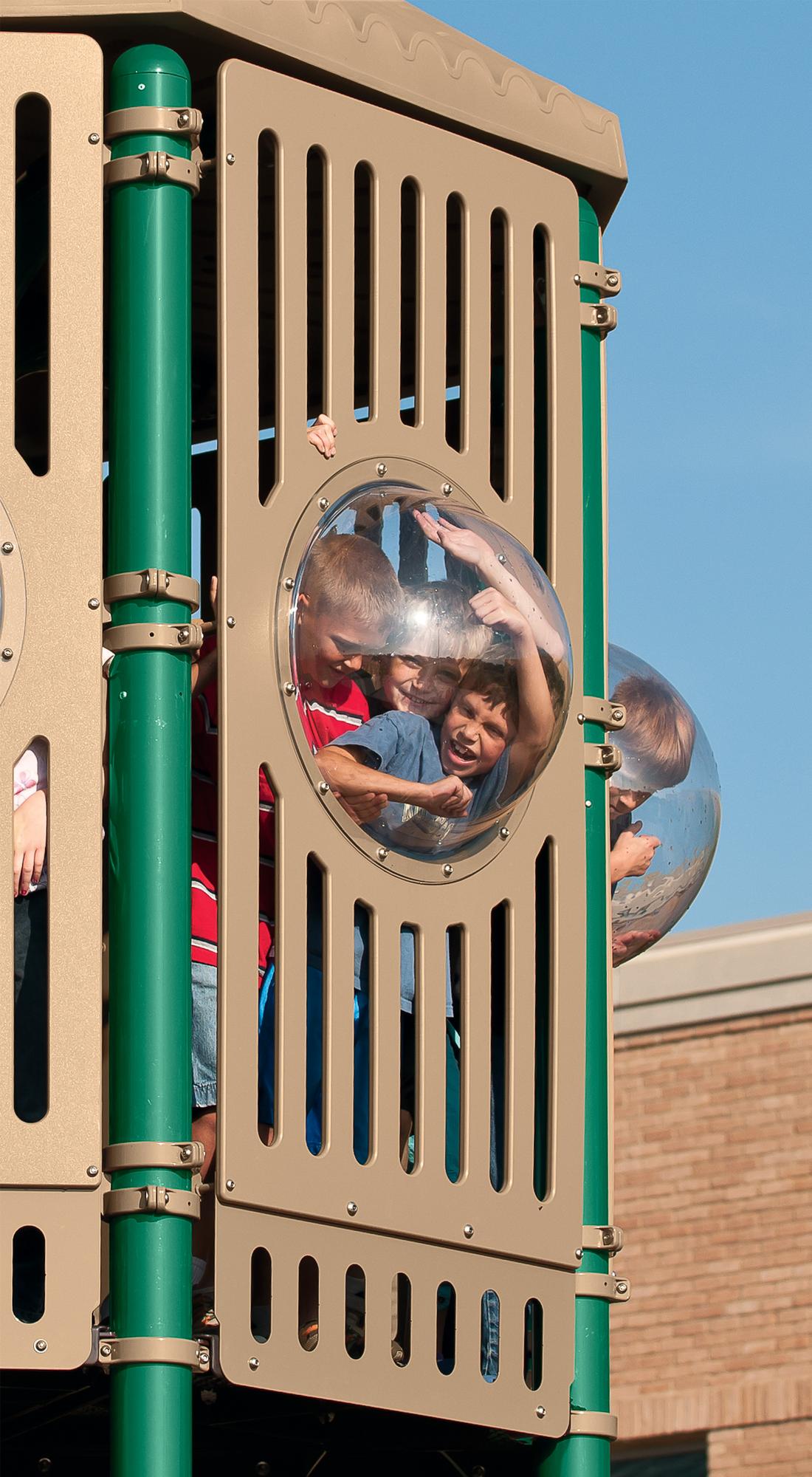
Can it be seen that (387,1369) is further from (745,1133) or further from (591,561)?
(745,1133)

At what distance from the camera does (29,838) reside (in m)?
5.01

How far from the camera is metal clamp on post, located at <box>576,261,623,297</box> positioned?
6.02 meters

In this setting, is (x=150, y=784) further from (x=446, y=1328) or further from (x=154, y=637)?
(x=446, y=1328)

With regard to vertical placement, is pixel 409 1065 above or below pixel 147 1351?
above

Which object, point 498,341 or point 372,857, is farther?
point 498,341

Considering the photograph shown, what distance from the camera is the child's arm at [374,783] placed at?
17.1 feet

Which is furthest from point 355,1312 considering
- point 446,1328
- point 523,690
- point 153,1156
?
point 523,690

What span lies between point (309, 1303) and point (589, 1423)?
2.15 feet

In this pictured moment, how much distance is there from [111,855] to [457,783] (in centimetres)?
67

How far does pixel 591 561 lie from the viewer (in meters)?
6.00

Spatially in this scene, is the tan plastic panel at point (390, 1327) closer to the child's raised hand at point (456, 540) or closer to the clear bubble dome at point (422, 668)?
the clear bubble dome at point (422, 668)

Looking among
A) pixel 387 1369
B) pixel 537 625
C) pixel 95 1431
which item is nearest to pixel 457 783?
pixel 537 625

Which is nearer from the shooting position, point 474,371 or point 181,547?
point 181,547

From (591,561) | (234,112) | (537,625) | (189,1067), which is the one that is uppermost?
(234,112)
